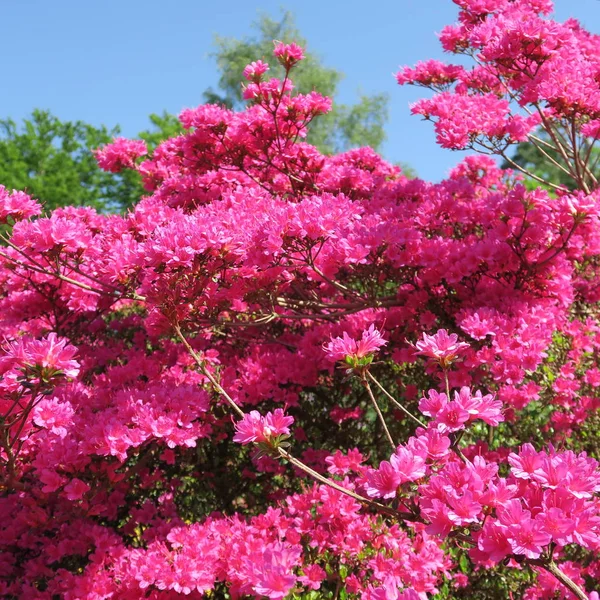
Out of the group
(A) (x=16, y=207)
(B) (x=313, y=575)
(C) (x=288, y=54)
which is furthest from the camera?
(C) (x=288, y=54)

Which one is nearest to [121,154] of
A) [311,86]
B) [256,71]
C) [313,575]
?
[256,71]

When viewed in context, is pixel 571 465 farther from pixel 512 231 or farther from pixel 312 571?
pixel 512 231

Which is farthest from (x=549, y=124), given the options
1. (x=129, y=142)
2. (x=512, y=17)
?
(x=129, y=142)

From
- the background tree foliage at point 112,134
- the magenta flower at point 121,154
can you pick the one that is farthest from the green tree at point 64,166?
the magenta flower at point 121,154

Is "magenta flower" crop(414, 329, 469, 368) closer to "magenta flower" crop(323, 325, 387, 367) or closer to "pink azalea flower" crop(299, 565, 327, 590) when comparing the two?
"magenta flower" crop(323, 325, 387, 367)

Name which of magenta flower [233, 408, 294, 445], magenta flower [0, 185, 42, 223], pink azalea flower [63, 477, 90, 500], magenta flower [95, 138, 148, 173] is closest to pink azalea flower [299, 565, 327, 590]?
magenta flower [233, 408, 294, 445]

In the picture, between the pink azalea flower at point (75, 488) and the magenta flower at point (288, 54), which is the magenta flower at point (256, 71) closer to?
the magenta flower at point (288, 54)

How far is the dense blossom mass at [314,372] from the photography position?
1953mm

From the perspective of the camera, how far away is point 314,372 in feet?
12.8

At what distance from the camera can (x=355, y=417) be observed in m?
4.23

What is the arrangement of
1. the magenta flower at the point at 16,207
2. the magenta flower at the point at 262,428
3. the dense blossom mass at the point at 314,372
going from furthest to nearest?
1. the magenta flower at the point at 16,207
2. the dense blossom mass at the point at 314,372
3. the magenta flower at the point at 262,428

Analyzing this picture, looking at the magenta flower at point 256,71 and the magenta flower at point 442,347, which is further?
the magenta flower at point 256,71

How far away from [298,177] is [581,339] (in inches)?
97.5

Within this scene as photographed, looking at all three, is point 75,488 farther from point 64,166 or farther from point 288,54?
point 64,166
